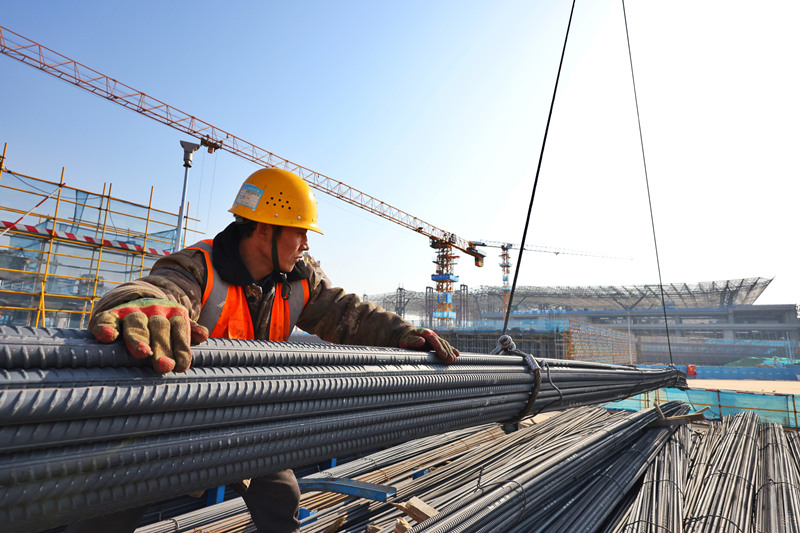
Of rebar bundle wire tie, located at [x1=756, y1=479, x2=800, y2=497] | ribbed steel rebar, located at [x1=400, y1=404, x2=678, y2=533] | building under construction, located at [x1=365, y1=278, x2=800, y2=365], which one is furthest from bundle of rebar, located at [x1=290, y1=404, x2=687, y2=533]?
building under construction, located at [x1=365, y1=278, x2=800, y2=365]

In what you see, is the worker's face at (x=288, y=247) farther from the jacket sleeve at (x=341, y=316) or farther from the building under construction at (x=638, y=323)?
the building under construction at (x=638, y=323)

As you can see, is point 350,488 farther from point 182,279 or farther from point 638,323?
Result: point 638,323

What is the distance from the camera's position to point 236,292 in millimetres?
1902

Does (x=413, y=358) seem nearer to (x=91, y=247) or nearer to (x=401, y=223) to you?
(x=91, y=247)

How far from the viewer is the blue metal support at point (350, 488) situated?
3.46 meters

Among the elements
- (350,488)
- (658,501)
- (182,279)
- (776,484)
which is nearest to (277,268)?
(182,279)

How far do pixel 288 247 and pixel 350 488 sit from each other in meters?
2.67

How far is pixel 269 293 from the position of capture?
80.2 inches

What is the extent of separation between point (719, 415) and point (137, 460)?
1162 cm

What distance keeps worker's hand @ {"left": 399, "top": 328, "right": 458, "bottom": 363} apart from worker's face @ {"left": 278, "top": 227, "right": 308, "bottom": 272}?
68 centimetres

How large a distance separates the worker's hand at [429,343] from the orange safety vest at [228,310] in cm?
66

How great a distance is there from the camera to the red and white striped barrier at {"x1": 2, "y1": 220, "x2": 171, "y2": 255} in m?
9.36

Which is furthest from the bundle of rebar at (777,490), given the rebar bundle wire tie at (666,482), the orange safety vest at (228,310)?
the orange safety vest at (228,310)

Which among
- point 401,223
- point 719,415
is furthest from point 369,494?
point 401,223
